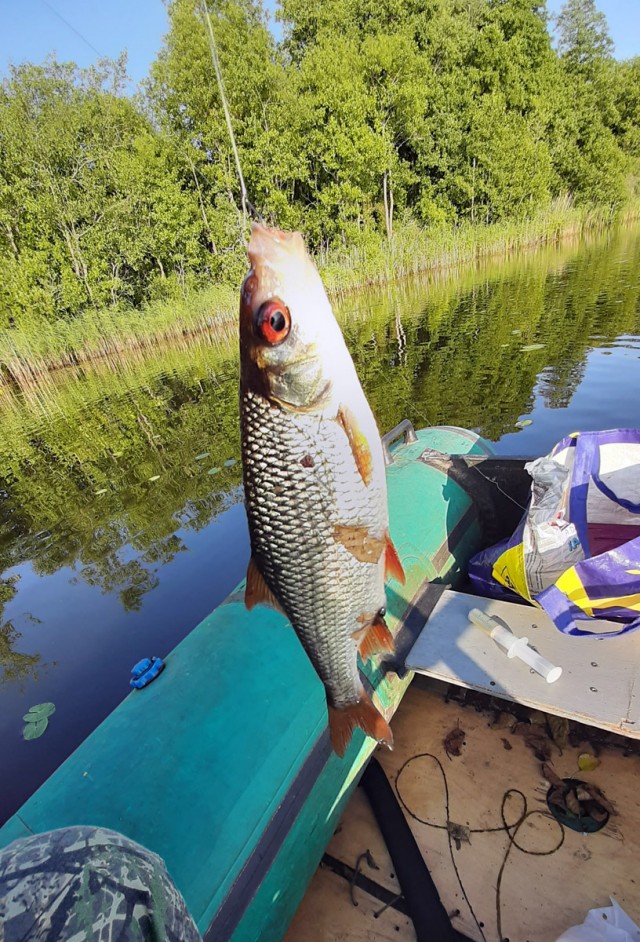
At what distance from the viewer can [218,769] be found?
1.86 meters

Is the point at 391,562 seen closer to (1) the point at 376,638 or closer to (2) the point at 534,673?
(1) the point at 376,638

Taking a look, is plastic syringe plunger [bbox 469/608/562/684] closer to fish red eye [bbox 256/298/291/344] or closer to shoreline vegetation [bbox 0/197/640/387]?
fish red eye [bbox 256/298/291/344]

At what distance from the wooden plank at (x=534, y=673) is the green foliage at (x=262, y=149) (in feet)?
62.9

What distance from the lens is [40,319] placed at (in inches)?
866

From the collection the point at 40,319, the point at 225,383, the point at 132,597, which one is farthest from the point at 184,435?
the point at 40,319

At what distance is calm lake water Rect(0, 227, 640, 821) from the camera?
432cm

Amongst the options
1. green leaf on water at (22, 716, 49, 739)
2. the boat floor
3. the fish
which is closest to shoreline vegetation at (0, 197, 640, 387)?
green leaf on water at (22, 716, 49, 739)

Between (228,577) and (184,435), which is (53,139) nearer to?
(184,435)

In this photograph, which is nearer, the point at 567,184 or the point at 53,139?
the point at 53,139

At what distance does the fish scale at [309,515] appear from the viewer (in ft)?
4.45

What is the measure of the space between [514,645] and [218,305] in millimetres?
19755

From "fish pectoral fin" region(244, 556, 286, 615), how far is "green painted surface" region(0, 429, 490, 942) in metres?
0.73

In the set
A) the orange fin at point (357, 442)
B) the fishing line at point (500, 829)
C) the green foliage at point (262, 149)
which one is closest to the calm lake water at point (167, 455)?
the fishing line at point (500, 829)

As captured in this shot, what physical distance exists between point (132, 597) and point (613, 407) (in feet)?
22.0
